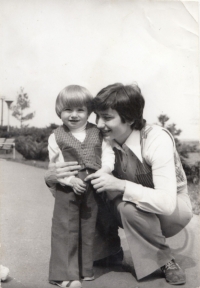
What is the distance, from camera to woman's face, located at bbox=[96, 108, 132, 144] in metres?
1.69

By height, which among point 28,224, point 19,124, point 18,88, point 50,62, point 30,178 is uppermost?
point 50,62

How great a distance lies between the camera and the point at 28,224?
204cm

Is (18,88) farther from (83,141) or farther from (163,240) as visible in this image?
(163,240)

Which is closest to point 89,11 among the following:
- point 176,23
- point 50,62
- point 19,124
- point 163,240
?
point 50,62

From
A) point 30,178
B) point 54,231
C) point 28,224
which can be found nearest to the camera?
point 54,231

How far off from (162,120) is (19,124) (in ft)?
2.87

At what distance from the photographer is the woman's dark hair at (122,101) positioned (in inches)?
65.6

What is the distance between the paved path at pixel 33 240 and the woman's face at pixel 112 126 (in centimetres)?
65

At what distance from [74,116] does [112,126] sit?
0.20 metres

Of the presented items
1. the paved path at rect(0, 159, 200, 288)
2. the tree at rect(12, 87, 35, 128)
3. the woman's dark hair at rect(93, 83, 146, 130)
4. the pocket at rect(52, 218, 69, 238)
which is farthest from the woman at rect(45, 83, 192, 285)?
the tree at rect(12, 87, 35, 128)

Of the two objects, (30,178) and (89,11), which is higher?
(89,11)

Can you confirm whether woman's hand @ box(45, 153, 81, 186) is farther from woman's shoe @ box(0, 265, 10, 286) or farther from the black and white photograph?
woman's shoe @ box(0, 265, 10, 286)

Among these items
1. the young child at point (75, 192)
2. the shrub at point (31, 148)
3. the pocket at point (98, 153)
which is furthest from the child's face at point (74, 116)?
the shrub at point (31, 148)

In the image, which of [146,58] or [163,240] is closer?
[163,240]
